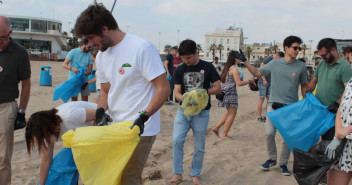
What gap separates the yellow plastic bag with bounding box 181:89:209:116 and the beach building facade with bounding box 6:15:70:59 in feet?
233

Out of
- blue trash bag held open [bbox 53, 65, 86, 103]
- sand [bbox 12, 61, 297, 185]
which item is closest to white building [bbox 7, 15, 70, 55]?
blue trash bag held open [bbox 53, 65, 86, 103]

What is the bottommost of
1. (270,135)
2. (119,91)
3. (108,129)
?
(270,135)

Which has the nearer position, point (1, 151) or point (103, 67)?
point (103, 67)

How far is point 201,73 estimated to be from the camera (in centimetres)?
435

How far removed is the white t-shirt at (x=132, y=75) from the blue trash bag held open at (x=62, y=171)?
41.8 inches

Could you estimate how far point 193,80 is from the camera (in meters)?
4.39

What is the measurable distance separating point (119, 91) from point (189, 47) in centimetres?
173

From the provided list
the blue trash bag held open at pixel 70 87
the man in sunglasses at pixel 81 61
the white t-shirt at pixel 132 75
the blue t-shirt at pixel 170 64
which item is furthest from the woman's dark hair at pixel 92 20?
the blue t-shirt at pixel 170 64

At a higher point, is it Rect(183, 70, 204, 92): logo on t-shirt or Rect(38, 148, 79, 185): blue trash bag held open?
Rect(183, 70, 204, 92): logo on t-shirt

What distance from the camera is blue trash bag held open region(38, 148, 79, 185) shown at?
135 inches

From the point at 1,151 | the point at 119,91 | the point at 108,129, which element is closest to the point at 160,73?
the point at 119,91

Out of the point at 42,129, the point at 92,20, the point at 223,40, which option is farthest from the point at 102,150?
the point at 223,40

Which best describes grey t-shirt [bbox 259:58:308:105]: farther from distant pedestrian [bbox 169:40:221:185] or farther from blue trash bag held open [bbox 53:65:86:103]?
blue trash bag held open [bbox 53:65:86:103]

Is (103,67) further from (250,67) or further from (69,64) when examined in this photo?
(69,64)
